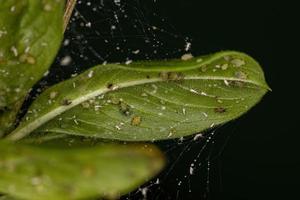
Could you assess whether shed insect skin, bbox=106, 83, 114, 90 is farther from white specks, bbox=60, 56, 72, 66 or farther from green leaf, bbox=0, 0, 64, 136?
white specks, bbox=60, 56, 72, 66

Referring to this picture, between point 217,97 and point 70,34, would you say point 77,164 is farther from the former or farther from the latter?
point 70,34

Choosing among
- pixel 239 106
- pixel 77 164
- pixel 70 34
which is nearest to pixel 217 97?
pixel 239 106

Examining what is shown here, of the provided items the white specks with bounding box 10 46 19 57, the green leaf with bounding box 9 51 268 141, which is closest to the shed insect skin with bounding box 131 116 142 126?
the green leaf with bounding box 9 51 268 141

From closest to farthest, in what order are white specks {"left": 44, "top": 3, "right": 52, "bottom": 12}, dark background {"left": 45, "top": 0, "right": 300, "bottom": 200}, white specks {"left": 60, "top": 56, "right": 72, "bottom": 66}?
white specks {"left": 44, "top": 3, "right": 52, "bottom": 12}, white specks {"left": 60, "top": 56, "right": 72, "bottom": 66}, dark background {"left": 45, "top": 0, "right": 300, "bottom": 200}

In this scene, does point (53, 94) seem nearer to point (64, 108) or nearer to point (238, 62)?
point (64, 108)

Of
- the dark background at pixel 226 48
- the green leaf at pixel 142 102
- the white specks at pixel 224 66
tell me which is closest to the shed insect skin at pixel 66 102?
the green leaf at pixel 142 102

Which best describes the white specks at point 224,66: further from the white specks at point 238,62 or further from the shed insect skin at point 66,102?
the shed insect skin at point 66,102

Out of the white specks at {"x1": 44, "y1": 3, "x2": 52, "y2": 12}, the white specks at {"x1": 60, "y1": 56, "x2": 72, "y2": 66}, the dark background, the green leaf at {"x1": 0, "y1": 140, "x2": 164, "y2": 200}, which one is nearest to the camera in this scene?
the green leaf at {"x1": 0, "y1": 140, "x2": 164, "y2": 200}

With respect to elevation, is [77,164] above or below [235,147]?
below
